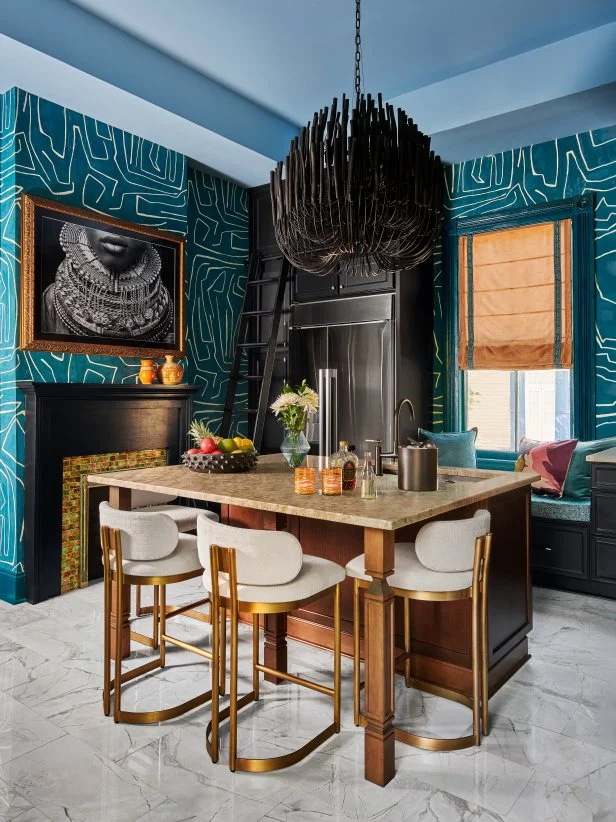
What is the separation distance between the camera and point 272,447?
5.65m

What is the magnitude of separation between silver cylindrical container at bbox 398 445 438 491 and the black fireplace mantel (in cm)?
245

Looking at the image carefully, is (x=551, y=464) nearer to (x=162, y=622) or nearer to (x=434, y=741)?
(x=434, y=741)

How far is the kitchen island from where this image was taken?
6.45 feet

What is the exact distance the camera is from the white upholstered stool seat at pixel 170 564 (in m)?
2.35

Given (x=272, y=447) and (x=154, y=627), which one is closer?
(x=154, y=627)

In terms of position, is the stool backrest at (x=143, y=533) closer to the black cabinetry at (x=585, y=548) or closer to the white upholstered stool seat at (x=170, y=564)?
the white upholstered stool seat at (x=170, y=564)

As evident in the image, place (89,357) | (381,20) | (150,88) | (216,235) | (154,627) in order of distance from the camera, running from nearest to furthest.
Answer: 1. (154,627)
2. (381,20)
3. (150,88)
4. (89,357)
5. (216,235)

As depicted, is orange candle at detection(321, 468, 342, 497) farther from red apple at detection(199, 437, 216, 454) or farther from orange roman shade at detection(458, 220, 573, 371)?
A: orange roman shade at detection(458, 220, 573, 371)

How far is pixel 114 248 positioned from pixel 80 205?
14.2 inches

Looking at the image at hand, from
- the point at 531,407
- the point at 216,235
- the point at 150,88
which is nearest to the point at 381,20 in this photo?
the point at 150,88

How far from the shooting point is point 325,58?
3717mm

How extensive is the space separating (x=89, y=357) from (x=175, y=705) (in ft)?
8.50

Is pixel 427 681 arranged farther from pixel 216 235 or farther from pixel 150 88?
pixel 216 235

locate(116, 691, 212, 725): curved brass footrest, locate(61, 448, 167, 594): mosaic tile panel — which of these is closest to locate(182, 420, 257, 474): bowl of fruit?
locate(116, 691, 212, 725): curved brass footrest
